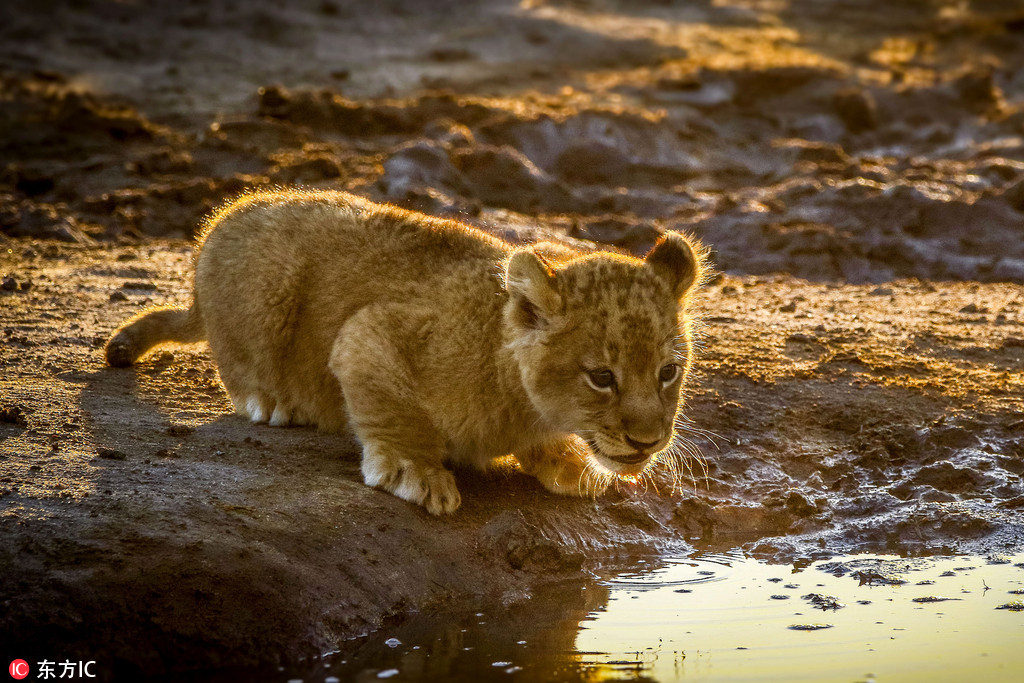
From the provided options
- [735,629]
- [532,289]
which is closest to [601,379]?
[532,289]

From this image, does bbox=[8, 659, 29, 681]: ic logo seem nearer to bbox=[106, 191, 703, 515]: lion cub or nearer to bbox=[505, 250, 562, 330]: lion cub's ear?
bbox=[106, 191, 703, 515]: lion cub

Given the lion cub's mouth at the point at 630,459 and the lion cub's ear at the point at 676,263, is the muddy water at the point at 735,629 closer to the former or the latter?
the lion cub's mouth at the point at 630,459

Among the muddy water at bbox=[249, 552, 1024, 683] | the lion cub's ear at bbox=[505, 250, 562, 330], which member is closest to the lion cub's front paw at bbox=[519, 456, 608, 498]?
the muddy water at bbox=[249, 552, 1024, 683]

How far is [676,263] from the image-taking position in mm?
5223

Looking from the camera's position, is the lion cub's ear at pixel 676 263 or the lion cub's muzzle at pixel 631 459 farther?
the lion cub's ear at pixel 676 263

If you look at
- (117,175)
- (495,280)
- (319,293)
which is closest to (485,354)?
(495,280)

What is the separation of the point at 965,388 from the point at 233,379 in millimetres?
4007

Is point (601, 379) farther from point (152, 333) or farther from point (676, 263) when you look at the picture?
point (152, 333)

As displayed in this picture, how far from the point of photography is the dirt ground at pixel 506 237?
→ 15.4 feet

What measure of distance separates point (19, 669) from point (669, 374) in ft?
8.66

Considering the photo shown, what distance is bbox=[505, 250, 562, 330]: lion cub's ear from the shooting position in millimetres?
4938

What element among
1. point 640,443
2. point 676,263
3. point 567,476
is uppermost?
point 676,263

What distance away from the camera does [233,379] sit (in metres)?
6.20

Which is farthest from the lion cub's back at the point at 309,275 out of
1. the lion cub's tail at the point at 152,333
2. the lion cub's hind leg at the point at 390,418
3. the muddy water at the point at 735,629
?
the muddy water at the point at 735,629
